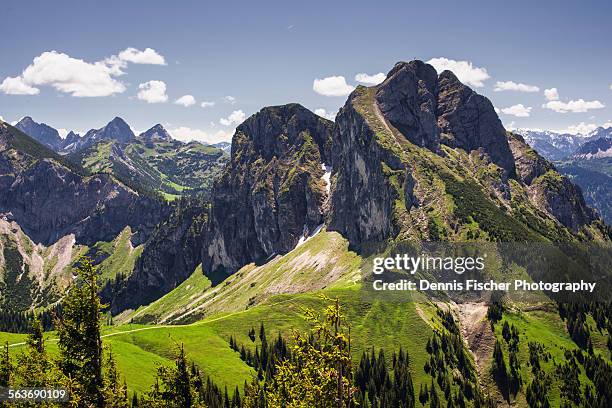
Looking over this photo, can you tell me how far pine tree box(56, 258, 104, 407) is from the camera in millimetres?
37406

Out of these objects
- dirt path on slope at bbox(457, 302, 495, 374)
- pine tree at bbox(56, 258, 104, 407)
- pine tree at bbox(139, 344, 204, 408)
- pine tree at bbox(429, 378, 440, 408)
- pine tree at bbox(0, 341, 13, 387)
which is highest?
pine tree at bbox(56, 258, 104, 407)

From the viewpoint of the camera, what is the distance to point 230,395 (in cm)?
15800

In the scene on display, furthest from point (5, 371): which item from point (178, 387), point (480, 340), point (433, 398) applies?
point (480, 340)

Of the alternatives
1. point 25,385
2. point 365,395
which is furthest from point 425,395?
point 25,385

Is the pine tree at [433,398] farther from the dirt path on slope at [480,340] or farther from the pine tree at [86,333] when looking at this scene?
the pine tree at [86,333]

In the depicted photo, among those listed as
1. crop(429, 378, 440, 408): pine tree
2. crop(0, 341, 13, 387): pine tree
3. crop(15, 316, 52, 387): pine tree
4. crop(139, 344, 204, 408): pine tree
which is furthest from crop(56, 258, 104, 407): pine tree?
crop(429, 378, 440, 408): pine tree

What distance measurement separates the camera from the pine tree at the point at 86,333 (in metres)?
37.4

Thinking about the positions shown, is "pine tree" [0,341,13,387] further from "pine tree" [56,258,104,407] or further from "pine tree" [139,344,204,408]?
"pine tree" [56,258,104,407]

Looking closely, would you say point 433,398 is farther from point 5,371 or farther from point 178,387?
point 5,371

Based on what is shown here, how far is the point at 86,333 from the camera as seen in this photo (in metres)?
38.1

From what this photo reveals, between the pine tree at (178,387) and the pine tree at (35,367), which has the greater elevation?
the pine tree at (35,367)

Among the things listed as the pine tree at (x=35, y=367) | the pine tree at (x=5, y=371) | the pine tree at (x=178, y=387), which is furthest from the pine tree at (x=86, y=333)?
the pine tree at (x=5, y=371)

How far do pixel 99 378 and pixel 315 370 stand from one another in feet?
59.0

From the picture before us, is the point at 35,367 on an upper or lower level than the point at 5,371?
upper
